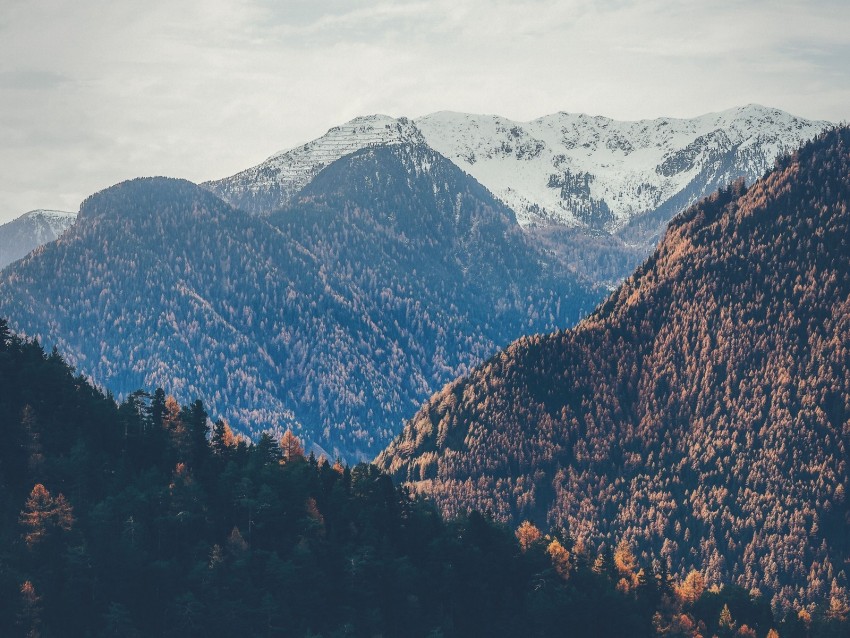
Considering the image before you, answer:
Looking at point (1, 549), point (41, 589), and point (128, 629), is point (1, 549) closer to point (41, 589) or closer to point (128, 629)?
point (41, 589)

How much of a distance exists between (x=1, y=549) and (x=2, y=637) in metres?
14.9

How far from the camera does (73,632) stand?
194m

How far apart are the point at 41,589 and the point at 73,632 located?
25.1ft

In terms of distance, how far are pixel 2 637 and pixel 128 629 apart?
16.9m

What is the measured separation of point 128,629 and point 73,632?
739 centimetres

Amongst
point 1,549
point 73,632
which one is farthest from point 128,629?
point 1,549

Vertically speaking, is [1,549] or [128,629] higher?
[1,549]

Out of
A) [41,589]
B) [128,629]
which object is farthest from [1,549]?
[128,629]

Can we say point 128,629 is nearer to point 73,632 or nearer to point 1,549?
point 73,632

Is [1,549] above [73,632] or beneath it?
above

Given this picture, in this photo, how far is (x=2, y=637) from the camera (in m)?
189

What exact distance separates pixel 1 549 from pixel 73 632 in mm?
16410

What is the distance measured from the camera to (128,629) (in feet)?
644

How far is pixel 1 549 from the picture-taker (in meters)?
200
